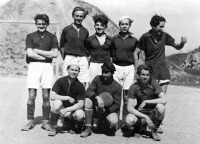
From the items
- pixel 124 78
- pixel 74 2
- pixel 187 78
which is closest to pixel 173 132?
pixel 124 78

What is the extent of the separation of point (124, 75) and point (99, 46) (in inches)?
27.1

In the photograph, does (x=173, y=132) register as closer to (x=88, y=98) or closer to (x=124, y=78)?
(x=124, y=78)

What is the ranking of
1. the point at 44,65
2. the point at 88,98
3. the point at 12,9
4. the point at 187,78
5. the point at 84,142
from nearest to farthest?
the point at 84,142 < the point at 88,98 < the point at 44,65 < the point at 187,78 < the point at 12,9

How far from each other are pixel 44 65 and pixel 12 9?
2361 cm

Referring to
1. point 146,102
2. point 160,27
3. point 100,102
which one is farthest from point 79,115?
point 160,27

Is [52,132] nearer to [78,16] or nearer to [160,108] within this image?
[160,108]

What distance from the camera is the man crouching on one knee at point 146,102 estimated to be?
15.2 feet

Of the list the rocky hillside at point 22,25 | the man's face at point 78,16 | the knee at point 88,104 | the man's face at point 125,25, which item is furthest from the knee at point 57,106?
the rocky hillside at point 22,25

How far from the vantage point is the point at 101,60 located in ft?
17.1

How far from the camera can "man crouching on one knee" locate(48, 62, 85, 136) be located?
15.4ft

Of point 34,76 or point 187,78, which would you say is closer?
point 34,76

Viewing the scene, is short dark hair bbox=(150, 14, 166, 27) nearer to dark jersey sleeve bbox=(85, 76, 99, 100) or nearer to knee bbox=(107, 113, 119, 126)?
dark jersey sleeve bbox=(85, 76, 99, 100)

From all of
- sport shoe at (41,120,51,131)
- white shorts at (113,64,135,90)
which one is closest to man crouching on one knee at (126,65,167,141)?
white shorts at (113,64,135,90)

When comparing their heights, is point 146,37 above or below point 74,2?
below
